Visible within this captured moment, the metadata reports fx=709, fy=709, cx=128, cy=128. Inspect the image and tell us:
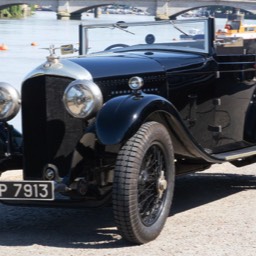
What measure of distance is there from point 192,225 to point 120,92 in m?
1.13

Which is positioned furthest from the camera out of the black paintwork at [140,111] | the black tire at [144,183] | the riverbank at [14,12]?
the riverbank at [14,12]

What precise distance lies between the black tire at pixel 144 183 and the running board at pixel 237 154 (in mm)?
912

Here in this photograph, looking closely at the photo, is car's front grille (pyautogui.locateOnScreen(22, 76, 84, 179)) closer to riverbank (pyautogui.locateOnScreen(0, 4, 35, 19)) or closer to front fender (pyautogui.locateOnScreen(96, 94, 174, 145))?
front fender (pyautogui.locateOnScreen(96, 94, 174, 145))

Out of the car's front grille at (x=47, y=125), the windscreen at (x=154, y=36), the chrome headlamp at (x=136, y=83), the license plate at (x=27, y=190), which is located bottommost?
the license plate at (x=27, y=190)

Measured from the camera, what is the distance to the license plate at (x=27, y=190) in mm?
4598

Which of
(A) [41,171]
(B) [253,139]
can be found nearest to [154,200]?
(A) [41,171]

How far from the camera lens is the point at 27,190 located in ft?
15.2

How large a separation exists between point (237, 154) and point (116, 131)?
1.79 m

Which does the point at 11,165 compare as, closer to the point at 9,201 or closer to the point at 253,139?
the point at 9,201

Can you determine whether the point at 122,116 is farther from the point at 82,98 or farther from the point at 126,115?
the point at 82,98

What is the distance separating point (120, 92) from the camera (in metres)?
5.27

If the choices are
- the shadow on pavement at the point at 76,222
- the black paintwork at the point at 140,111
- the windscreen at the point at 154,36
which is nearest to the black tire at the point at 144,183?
the black paintwork at the point at 140,111

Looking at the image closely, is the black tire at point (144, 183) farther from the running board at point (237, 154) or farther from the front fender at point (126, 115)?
the running board at point (237, 154)

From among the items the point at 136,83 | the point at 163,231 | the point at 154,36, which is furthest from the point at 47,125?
the point at 154,36
